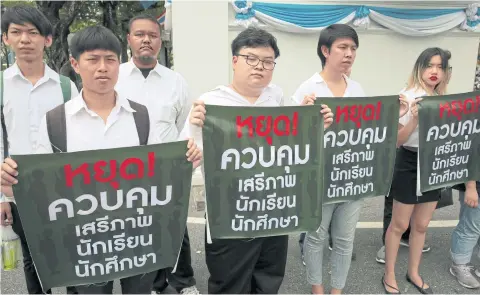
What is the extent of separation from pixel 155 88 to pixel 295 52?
4.79 m

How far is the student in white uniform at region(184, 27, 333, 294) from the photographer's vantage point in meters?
2.11

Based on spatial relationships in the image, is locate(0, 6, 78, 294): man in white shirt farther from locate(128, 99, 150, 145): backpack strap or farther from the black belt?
the black belt

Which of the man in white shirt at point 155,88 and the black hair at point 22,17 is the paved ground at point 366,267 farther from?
the black hair at point 22,17

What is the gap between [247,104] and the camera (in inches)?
87.4

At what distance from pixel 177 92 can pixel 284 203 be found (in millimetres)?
1180

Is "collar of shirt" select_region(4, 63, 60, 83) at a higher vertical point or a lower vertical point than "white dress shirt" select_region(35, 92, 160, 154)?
higher

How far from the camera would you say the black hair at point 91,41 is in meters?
1.82

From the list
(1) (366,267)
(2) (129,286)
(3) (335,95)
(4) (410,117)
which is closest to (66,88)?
(2) (129,286)

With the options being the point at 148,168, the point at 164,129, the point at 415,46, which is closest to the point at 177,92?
the point at 164,129

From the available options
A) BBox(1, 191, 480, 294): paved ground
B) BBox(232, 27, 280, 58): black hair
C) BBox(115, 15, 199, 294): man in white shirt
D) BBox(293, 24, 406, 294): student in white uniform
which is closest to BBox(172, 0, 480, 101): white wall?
BBox(1, 191, 480, 294): paved ground

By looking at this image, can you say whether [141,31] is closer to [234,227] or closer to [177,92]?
[177,92]

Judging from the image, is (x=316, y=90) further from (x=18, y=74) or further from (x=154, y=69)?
(x=18, y=74)

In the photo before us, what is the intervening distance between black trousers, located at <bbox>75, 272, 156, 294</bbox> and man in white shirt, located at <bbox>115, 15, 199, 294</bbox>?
62 cm

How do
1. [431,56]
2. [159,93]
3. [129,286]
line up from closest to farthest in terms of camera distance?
[129,286] → [431,56] → [159,93]
